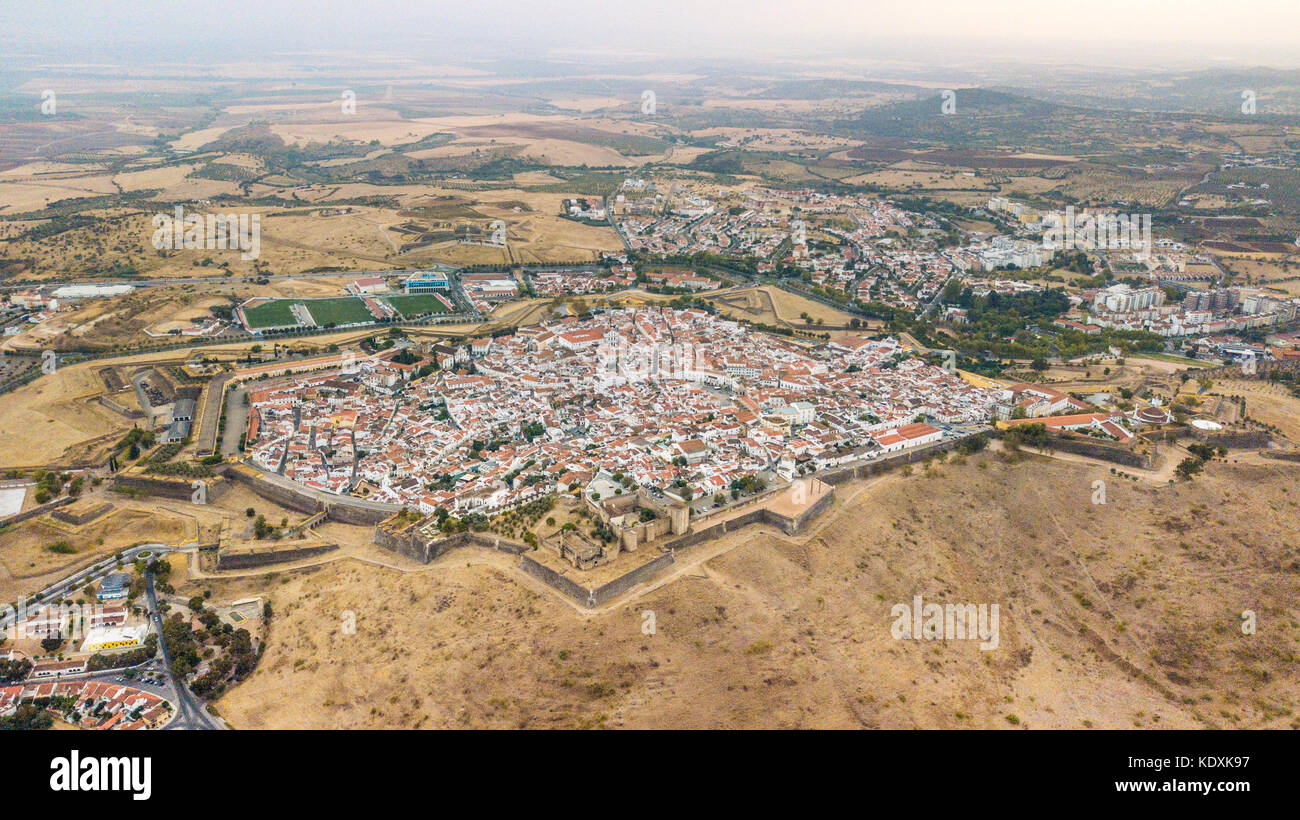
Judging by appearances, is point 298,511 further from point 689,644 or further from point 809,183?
point 809,183

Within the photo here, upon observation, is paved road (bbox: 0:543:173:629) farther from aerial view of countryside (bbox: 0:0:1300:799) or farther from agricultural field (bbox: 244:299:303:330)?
agricultural field (bbox: 244:299:303:330)

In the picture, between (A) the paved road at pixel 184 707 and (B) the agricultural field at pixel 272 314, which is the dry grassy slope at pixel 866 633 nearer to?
(A) the paved road at pixel 184 707

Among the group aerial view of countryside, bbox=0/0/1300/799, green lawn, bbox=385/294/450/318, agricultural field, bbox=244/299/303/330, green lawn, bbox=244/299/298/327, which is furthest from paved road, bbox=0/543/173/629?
green lawn, bbox=385/294/450/318

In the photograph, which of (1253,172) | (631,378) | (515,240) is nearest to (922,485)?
→ (631,378)

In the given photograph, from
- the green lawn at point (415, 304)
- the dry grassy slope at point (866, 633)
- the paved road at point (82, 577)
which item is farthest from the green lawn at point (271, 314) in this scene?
the dry grassy slope at point (866, 633)

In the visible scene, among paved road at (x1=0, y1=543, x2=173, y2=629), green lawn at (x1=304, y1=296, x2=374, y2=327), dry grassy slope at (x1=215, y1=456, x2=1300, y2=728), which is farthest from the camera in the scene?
green lawn at (x1=304, y1=296, x2=374, y2=327)

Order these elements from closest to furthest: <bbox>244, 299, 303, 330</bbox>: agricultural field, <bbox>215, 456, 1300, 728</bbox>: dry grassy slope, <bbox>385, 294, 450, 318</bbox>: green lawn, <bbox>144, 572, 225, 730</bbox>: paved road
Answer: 1. <bbox>215, 456, 1300, 728</bbox>: dry grassy slope
2. <bbox>144, 572, 225, 730</bbox>: paved road
3. <bbox>244, 299, 303, 330</bbox>: agricultural field
4. <bbox>385, 294, 450, 318</bbox>: green lawn
